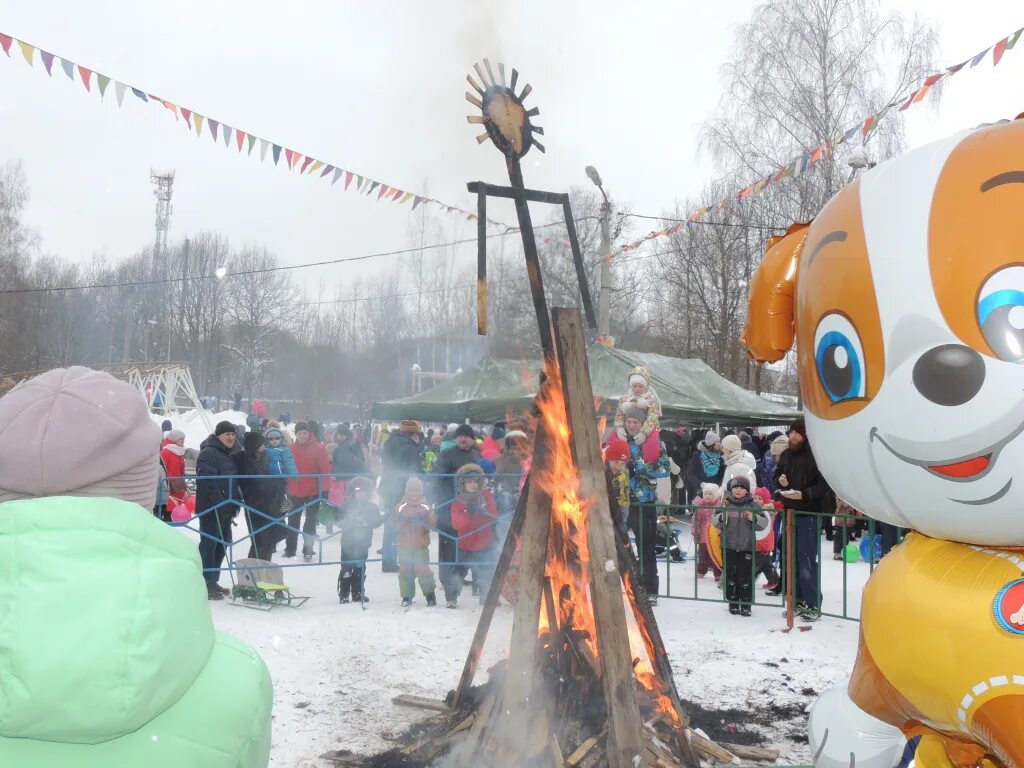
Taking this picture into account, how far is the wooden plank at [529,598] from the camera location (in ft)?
14.2

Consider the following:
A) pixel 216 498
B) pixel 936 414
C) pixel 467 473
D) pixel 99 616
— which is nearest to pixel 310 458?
pixel 216 498

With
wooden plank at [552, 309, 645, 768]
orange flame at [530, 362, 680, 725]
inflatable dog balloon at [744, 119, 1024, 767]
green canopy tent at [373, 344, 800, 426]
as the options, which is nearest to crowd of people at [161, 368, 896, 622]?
orange flame at [530, 362, 680, 725]

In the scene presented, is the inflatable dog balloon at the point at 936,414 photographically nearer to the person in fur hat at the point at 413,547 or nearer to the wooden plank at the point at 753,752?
the wooden plank at the point at 753,752

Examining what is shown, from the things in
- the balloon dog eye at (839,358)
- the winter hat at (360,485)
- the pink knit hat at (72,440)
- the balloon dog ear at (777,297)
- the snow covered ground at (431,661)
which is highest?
the balloon dog ear at (777,297)

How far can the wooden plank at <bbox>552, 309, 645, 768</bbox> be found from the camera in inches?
156

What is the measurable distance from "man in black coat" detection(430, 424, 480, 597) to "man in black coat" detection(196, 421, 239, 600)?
2199 millimetres

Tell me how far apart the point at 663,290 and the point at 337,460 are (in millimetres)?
20089

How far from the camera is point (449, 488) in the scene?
9250 mm

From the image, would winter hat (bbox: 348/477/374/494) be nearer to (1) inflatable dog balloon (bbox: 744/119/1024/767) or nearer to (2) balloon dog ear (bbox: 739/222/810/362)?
(2) balloon dog ear (bbox: 739/222/810/362)

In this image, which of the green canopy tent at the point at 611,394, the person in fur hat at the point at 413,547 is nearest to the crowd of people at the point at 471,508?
the person in fur hat at the point at 413,547

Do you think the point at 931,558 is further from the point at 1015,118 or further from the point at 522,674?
the point at 522,674

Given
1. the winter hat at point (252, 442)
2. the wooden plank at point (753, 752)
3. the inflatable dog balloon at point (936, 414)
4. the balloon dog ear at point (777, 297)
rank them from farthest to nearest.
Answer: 1. the winter hat at point (252, 442)
2. the wooden plank at point (753, 752)
3. the balloon dog ear at point (777, 297)
4. the inflatable dog balloon at point (936, 414)

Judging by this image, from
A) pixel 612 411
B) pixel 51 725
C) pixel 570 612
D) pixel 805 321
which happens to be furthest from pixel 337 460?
pixel 51 725

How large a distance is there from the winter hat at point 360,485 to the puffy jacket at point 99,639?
284 inches
